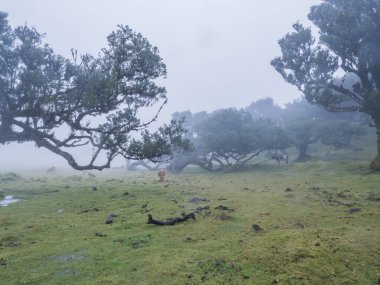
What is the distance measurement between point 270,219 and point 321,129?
138 feet

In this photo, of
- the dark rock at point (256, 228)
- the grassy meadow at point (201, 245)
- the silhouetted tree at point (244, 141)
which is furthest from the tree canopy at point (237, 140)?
the dark rock at point (256, 228)

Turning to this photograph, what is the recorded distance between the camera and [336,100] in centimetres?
3103

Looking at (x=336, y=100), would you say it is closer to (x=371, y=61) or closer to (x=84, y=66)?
(x=371, y=61)

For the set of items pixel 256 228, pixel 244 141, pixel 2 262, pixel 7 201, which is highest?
pixel 244 141

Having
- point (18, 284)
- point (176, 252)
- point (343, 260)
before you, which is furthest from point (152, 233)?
point (343, 260)

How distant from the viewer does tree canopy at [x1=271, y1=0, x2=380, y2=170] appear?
2903 centimetres

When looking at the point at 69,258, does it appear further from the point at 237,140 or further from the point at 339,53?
the point at 237,140

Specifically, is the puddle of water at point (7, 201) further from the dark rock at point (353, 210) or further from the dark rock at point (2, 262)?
the dark rock at point (353, 210)

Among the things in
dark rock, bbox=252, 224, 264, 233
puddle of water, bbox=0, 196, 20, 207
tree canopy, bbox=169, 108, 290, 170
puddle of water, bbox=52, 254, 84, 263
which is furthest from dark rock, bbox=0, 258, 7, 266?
tree canopy, bbox=169, 108, 290, 170

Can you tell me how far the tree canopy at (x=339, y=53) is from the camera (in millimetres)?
29031

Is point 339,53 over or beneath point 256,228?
over

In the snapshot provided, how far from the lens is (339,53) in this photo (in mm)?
30344

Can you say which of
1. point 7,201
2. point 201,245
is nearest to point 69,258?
point 201,245

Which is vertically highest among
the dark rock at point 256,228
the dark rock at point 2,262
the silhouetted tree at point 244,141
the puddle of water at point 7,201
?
the silhouetted tree at point 244,141
